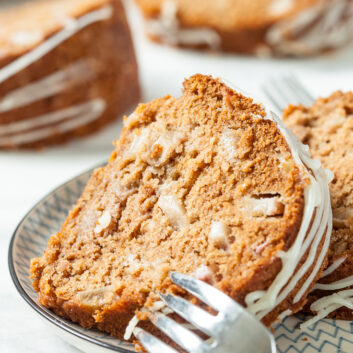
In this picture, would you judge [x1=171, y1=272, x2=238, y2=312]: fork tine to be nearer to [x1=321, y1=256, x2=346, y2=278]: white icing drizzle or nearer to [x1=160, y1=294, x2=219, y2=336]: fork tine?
[x1=160, y1=294, x2=219, y2=336]: fork tine

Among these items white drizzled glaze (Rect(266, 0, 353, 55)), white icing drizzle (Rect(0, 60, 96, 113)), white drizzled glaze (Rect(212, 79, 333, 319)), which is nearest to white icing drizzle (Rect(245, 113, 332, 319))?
white drizzled glaze (Rect(212, 79, 333, 319))

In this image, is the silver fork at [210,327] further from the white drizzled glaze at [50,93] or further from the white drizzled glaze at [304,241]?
the white drizzled glaze at [50,93]

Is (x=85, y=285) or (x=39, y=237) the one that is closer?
(x=85, y=285)

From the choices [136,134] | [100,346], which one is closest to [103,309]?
[100,346]

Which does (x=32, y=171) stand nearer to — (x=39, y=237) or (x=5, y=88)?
(x=5, y=88)

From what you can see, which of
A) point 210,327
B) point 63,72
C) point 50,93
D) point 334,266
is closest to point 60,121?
point 50,93

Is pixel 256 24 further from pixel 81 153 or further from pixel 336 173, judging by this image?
pixel 336 173

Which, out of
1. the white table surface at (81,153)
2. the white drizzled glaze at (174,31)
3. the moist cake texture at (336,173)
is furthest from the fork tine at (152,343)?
the white drizzled glaze at (174,31)

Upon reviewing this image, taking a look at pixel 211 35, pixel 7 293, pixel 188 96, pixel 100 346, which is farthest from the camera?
pixel 211 35
